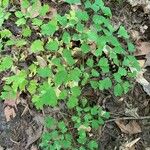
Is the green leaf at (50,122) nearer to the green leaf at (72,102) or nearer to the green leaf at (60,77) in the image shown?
the green leaf at (72,102)

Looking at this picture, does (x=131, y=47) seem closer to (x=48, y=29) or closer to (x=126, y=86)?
(x=126, y=86)

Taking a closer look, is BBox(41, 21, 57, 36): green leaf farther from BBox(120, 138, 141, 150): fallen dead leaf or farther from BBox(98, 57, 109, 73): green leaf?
BBox(120, 138, 141, 150): fallen dead leaf

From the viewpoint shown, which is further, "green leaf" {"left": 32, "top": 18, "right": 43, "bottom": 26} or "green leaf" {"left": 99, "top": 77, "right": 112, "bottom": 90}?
"green leaf" {"left": 32, "top": 18, "right": 43, "bottom": 26}

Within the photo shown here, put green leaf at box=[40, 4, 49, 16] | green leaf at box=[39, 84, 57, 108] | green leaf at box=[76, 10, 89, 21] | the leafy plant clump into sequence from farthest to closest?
green leaf at box=[40, 4, 49, 16]
green leaf at box=[76, 10, 89, 21]
the leafy plant clump
green leaf at box=[39, 84, 57, 108]

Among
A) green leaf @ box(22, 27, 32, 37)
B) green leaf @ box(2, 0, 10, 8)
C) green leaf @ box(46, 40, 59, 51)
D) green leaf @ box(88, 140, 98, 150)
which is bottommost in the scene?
green leaf @ box(88, 140, 98, 150)

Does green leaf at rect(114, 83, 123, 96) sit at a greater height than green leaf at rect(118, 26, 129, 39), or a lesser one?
lesser

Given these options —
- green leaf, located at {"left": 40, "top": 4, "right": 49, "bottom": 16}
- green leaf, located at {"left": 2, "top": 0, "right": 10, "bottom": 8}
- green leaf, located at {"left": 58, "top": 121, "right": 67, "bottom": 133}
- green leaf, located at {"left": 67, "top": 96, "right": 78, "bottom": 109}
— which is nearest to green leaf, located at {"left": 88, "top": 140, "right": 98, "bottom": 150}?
green leaf, located at {"left": 58, "top": 121, "right": 67, "bottom": 133}

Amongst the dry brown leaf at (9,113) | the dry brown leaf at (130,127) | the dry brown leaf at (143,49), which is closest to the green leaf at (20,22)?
the dry brown leaf at (9,113)

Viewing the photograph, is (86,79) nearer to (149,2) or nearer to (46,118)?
(46,118)
